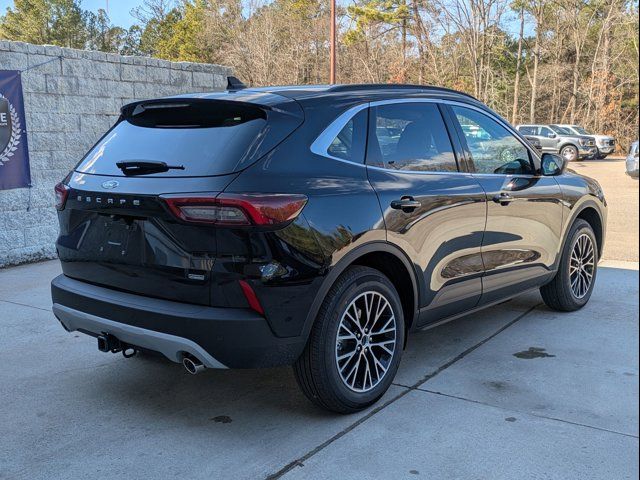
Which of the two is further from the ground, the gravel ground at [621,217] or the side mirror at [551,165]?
the side mirror at [551,165]

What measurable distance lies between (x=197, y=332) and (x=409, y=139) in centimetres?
185

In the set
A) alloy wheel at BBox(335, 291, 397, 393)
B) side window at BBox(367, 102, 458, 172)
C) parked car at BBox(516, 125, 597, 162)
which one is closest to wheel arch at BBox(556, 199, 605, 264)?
side window at BBox(367, 102, 458, 172)

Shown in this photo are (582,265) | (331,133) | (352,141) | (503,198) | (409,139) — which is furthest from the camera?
(582,265)

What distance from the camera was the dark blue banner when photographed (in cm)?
699

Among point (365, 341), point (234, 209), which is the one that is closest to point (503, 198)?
point (365, 341)

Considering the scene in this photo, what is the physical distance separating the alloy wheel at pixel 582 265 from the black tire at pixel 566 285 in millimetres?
44

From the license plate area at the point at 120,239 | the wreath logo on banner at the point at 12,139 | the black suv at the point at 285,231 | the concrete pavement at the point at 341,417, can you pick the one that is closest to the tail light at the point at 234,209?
the black suv at the point at 285,231

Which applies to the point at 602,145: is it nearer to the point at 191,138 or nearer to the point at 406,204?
the point at 406,204

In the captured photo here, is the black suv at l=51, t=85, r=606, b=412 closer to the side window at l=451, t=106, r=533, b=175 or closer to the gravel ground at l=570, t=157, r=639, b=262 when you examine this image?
the side window at l=451, t=106, r=533, b=175

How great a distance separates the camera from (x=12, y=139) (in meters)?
7.13

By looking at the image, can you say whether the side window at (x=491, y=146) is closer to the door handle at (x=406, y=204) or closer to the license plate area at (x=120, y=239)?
the door handle at (x=406, y=204)

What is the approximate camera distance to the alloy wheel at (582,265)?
5480 millimetres

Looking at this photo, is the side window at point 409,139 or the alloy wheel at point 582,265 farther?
the alloy wheel at point 582,265

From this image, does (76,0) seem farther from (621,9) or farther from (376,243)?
(376,243)
